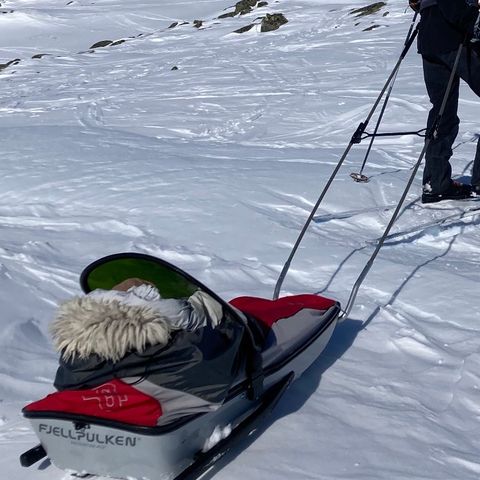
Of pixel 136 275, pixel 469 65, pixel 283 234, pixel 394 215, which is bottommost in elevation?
pixel 283 234

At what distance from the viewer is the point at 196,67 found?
1678 cm

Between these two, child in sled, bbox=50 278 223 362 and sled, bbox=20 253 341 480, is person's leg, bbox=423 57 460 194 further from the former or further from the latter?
child in sled, bbox=50 278 223 362

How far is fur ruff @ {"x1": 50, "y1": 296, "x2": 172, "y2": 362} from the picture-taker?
2.75 meters

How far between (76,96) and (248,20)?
15577 mm

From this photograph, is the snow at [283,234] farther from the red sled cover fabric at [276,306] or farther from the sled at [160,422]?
the red sled cover fabric at [276,306]

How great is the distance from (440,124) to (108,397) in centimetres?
403

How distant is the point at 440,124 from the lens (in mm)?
5965

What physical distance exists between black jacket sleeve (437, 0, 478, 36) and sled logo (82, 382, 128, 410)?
3887mm

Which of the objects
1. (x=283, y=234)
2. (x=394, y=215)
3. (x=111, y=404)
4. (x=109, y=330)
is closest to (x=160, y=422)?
(x=111, y=404)

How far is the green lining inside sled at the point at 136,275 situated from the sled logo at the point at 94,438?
0.62m

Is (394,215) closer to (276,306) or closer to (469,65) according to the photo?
(276,306)

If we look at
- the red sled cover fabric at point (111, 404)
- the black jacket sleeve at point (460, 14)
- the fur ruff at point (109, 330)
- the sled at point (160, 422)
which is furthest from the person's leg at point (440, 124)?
the red sled cover fabric at point (111, 404)

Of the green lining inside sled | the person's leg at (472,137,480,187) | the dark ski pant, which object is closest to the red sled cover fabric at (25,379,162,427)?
the green lining inside sled

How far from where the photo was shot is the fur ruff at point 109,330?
9.01ft
